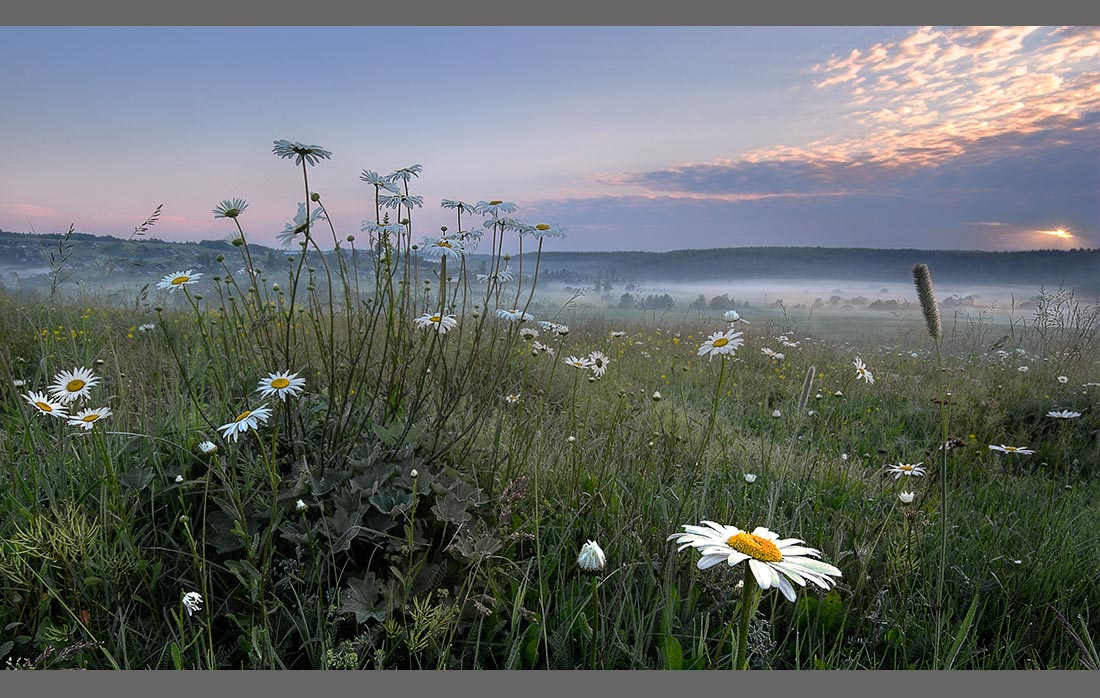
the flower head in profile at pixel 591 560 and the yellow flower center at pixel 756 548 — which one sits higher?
the yellow flower center at pixel 756 548

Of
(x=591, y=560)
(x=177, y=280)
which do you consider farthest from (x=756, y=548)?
(x=177, y=280)

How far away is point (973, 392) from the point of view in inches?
185

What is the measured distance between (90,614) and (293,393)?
30.2 inches

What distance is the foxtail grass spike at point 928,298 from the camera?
67.4 inches

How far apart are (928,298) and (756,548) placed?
3.69ft

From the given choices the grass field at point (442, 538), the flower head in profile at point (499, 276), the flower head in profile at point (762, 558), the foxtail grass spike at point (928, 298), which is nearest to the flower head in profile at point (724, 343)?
the grass field at point (442, 538)

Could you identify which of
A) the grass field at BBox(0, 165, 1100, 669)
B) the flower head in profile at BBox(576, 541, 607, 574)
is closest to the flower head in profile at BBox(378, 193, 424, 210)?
the grass field at BBox(0, 165, 1100, 669)

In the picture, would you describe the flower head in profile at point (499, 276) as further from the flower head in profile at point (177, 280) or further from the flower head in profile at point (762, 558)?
the flower head in profile at point (762, 558)

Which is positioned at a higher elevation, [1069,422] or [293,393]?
[293,393]

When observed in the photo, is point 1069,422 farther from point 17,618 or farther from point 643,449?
point 17,618

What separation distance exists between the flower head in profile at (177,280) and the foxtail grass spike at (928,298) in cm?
211

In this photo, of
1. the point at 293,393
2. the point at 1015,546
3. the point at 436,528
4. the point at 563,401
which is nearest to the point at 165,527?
the point at 293,393

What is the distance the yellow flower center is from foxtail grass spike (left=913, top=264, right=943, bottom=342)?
1006 millimetres

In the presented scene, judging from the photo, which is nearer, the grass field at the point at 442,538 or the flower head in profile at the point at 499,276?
the grass field at the point at 442,538
